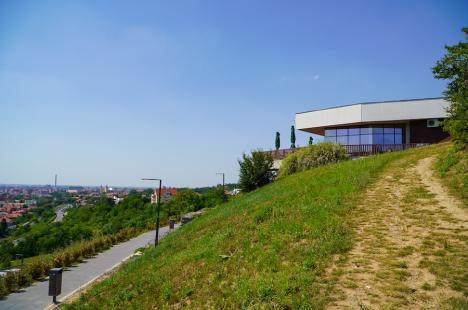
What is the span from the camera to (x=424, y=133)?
3319 cm

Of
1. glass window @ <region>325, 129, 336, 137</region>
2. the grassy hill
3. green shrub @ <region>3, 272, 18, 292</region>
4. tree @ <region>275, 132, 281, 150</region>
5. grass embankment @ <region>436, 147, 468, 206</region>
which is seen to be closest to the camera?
the grassy hill

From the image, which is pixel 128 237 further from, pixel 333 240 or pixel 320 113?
pixel 333 240

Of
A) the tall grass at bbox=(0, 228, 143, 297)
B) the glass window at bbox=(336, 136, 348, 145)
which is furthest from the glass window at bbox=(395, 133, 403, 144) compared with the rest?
the tall grass at bbox=(0, 228, 143, 297)

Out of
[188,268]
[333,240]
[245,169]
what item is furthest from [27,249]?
[333,240]

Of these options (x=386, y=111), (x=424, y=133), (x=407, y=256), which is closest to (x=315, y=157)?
(x=386, y=111)

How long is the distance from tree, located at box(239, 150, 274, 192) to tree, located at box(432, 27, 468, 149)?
19.7m

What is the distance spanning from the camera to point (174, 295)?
9555 mm

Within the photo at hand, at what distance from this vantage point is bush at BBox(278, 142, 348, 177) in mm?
29766

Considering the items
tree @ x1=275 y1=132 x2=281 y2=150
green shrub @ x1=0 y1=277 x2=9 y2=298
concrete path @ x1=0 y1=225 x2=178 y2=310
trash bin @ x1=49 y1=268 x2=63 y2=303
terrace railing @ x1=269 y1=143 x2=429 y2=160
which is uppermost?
tree @ x1=275 y1=132 x2=281 y2=150

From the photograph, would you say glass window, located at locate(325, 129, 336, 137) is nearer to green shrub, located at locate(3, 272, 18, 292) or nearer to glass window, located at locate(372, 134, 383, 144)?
glass window, located at locate(372, 134, 383, 144)

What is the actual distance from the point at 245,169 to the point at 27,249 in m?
52.8

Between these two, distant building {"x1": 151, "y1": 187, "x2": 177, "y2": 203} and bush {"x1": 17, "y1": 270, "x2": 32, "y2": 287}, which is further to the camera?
distant building {"x1": 151, "y1": 187, "x2": 177, "y2": 203}

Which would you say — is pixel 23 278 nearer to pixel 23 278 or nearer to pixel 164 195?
pixel 23 278

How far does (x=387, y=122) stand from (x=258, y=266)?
29.6m
